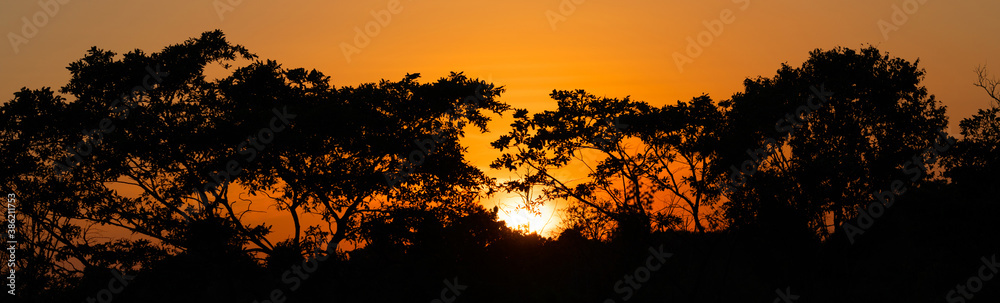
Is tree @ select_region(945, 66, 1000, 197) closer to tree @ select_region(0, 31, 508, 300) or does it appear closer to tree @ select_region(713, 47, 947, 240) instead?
tree @ select_region(713, 47, 947, 240)

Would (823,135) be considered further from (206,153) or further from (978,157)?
(206,153)

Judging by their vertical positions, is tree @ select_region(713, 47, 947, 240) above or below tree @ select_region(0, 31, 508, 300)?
below

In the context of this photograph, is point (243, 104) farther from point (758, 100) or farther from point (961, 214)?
point (961, 214)

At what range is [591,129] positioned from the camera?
87.9ft

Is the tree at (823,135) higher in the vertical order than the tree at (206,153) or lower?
lower

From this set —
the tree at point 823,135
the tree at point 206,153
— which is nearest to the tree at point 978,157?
the tree at point 823,135

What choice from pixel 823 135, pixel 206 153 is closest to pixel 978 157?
pixel 823 135

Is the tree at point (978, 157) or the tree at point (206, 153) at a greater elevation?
the tree at point (206, 153)

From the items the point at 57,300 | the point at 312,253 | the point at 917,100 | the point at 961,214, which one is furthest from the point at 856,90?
the point at 57,300

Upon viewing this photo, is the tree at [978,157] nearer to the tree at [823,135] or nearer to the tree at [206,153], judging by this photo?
the tree at [823,135]

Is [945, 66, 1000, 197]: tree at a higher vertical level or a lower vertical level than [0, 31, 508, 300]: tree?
lower

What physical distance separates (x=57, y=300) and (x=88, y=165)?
655cm

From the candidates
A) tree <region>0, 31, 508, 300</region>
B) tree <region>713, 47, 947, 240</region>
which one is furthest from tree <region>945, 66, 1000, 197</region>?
tree <region>0, 31, 508, 300</region>

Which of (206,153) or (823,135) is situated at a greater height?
(206,153)
